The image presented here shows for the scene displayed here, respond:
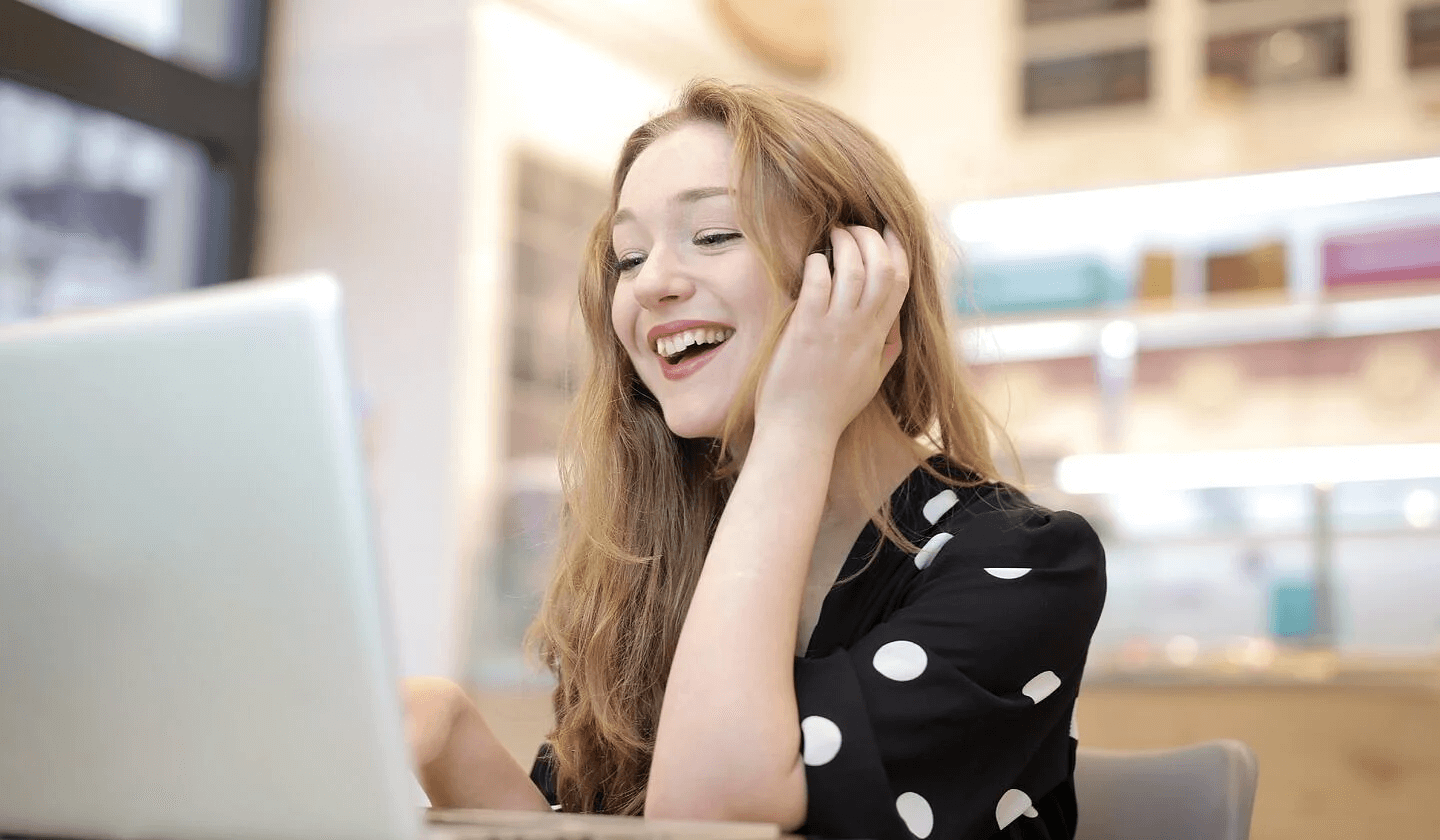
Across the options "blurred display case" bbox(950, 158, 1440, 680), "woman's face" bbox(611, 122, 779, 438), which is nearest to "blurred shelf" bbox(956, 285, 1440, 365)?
"blurred display case" bbox(950, 158, 1440, 680)

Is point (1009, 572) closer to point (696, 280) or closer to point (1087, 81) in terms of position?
point (696, 280)

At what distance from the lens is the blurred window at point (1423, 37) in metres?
4.37

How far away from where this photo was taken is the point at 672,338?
3.97ft

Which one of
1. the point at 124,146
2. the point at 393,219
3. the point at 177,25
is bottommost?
the point at 393,219

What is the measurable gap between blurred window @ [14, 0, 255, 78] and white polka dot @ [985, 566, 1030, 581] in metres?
3.21

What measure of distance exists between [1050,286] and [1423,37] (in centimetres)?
142

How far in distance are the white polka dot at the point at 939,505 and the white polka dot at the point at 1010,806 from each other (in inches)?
9.3

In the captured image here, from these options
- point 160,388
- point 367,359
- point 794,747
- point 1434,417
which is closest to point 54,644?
point 160,388

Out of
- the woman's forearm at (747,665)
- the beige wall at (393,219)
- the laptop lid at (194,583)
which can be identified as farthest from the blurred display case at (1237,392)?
the laptop lid at (194,583)

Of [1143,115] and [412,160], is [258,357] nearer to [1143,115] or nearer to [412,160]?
[412,160]

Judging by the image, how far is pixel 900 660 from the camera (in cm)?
95

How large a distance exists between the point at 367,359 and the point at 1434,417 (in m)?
2.99

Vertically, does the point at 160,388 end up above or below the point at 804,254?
below

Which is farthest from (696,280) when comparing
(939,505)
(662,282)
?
(939,505)
